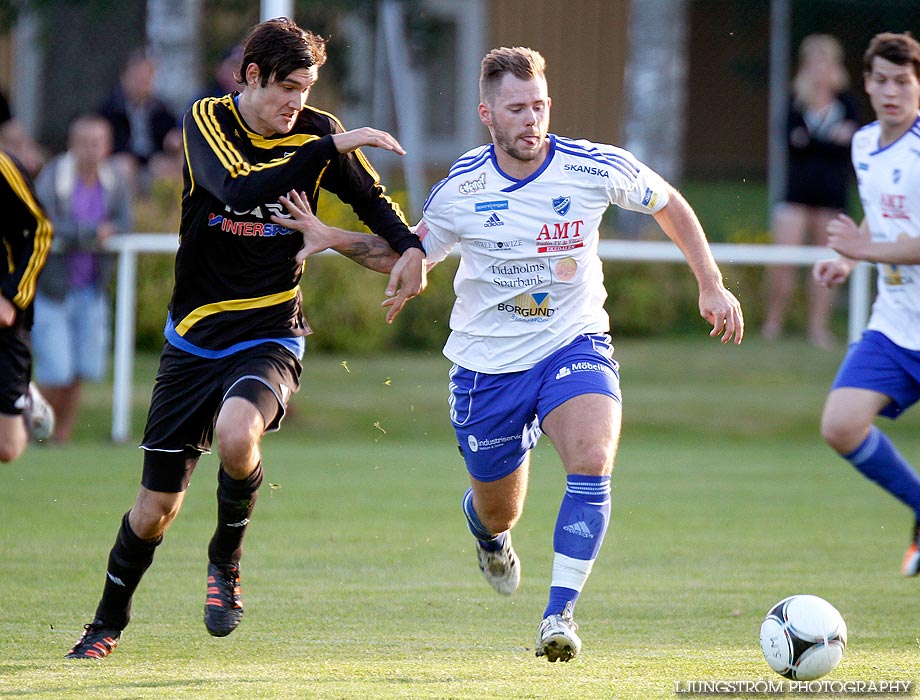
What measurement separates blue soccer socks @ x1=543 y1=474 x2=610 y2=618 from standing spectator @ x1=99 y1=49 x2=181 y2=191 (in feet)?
30.9

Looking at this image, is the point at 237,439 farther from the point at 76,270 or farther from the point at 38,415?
the point at 76,270

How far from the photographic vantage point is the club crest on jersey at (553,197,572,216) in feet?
20.3

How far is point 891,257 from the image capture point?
7.29m

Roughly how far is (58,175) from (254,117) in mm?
6945

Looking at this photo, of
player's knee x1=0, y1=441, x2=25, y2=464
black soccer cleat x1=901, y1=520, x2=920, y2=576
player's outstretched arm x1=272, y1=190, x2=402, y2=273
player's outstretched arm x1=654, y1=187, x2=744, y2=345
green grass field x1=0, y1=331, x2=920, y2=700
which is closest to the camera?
green grass field x1=0, y1=331, x2=920, y2=700

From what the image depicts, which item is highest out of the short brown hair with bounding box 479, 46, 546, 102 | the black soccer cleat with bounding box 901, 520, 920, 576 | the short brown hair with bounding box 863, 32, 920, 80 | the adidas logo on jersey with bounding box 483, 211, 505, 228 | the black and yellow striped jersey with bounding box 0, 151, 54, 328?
the short brown hair with bounding box 863, 32, 920, 80

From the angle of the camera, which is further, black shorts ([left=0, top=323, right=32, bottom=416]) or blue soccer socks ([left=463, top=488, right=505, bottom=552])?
black shorts ([left=0, top=323, right=32, bottom=416])

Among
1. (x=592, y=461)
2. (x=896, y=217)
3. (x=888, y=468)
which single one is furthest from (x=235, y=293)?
(x=896, y=217)

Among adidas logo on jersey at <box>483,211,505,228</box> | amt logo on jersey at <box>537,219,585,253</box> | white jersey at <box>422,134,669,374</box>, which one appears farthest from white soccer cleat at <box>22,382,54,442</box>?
amt logo on jersey at <box>537,219,585,253</box>

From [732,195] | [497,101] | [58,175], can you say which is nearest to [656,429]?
[58,175]

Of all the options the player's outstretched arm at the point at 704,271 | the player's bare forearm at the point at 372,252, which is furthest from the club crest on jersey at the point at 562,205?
the player's bare forearm at the point at 372,252

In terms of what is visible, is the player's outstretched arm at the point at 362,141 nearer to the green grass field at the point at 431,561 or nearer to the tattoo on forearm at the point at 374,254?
the tattoo on forearm at the point at 374,254

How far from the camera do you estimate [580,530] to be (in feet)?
18.5

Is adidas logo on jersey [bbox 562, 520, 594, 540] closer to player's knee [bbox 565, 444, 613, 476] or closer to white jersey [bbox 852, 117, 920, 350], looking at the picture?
player's knee [bbox 565, 444, 613, 476]
